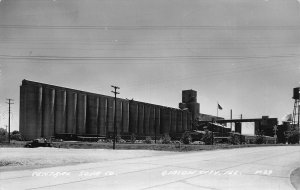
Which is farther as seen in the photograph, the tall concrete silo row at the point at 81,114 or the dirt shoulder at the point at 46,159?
the tall concrete silo row at the point at 81,114

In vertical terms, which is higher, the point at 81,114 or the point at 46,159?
the point at 81,114

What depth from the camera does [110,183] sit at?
37.8 feet

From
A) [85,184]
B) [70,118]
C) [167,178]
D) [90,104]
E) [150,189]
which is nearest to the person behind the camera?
[150,189]

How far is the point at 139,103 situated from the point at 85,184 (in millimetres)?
117681

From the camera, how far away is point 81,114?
102750mm

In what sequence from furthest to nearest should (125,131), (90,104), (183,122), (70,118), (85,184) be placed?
(183,122)
(125,131)
(90,104)
(70,118)
(85,184)

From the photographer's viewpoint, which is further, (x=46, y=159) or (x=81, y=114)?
(x=81, y=114)

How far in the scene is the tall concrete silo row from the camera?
86688 mm

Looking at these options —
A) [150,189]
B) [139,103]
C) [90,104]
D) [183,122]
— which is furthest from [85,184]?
[183,122]

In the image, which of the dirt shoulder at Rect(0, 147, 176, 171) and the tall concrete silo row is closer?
the dirt shoulder at Rect(0, 147, 176, 171)

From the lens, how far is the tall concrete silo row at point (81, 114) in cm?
8669

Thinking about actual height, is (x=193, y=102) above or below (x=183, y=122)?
above

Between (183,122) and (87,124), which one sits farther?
(183,122)

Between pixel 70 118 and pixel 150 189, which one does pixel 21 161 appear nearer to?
pixel 150 189
